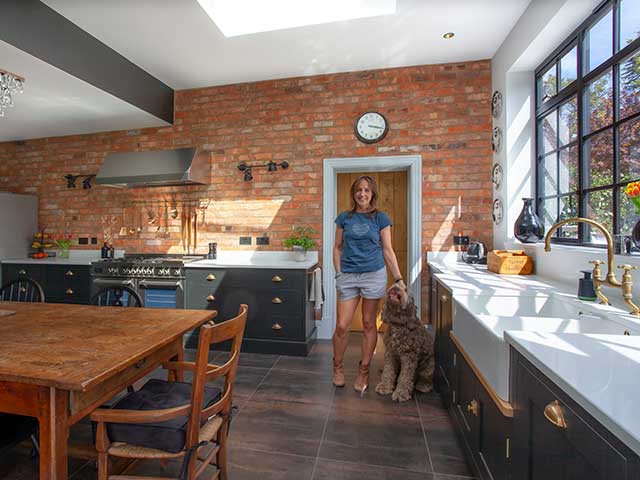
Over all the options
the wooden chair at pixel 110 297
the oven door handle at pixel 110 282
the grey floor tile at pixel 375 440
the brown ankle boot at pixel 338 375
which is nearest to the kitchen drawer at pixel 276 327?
the brown ankle boot at pixel 338 375

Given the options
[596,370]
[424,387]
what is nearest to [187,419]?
[596,370]

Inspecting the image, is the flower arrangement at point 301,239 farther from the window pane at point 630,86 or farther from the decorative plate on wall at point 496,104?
the window pane at point 630,86

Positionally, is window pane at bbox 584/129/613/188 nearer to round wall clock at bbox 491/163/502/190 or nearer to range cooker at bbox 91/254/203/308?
round wall clock at bbox 491/163/502/190

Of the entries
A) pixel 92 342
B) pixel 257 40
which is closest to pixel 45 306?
pixel 92 342

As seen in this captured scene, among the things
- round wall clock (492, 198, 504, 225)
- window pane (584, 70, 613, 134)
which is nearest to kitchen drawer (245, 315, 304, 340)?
round wall clock (492, 198, 504, 225)

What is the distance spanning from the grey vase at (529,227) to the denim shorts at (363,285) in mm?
1065

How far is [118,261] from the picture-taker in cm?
354

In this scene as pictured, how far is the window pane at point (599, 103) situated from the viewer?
1962 millimetres

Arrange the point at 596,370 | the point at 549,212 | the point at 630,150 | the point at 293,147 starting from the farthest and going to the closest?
the point at 293,147 → the point at 549,212 → the point at 630,150 → the point at 596,370

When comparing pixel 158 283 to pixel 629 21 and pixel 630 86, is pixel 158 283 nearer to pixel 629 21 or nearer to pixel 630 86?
pixel 630 86

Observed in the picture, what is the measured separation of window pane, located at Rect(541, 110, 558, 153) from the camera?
265cm

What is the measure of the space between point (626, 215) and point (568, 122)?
96cm

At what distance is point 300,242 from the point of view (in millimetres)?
3416

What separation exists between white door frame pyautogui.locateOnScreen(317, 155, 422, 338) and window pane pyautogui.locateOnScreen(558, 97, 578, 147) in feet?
3.94
